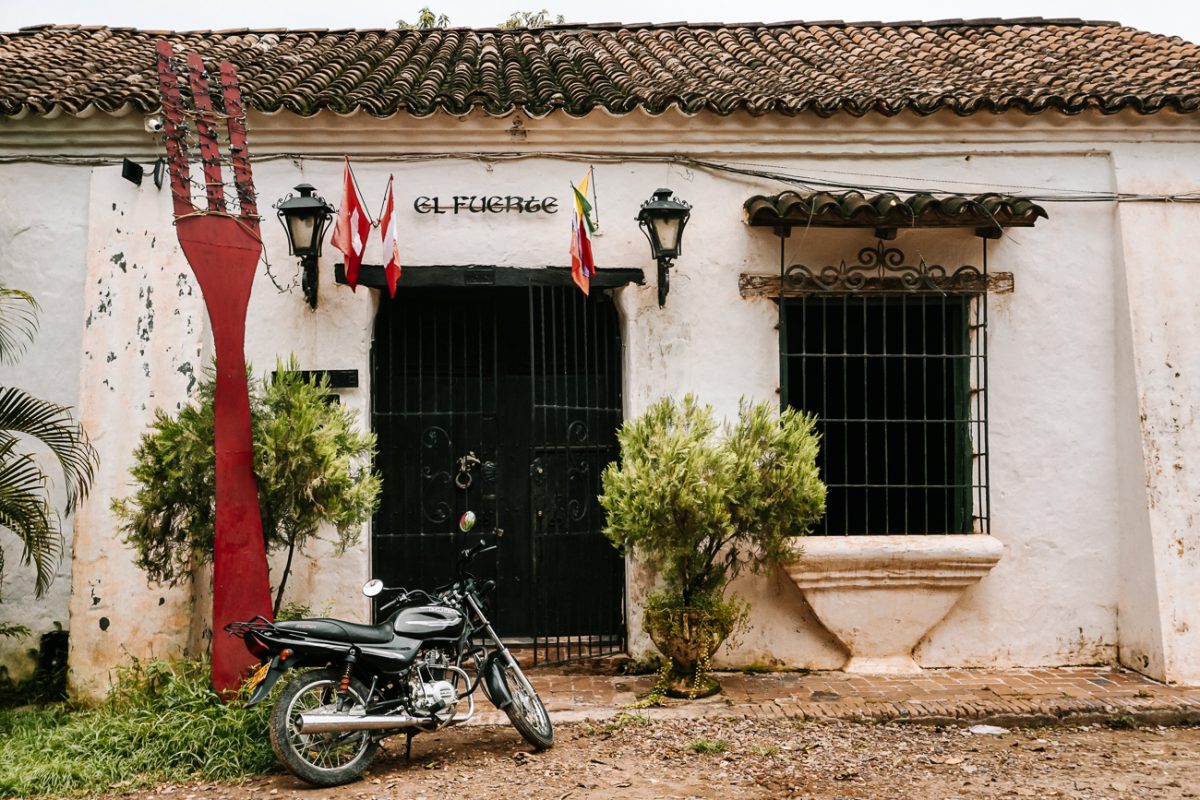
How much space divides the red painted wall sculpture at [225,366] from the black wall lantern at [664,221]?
2.59m

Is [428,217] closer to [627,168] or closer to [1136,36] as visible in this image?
[627,168]

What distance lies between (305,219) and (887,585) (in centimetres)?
468

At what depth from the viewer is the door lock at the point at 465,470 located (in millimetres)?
7598

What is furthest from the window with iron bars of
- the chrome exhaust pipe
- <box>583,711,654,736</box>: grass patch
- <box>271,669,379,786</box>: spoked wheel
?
<box>271,669,379,786</box>: spoked wheel

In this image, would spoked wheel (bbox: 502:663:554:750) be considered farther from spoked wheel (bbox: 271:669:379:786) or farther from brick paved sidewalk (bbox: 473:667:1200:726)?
spoked wheel (bbox: 271:669:379:786)

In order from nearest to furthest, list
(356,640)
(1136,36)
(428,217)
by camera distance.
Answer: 1. (356,640)
2. (428,217)
3. (1136,36)

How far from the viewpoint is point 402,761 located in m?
5.32

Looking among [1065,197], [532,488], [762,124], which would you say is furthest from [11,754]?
[1065,197]

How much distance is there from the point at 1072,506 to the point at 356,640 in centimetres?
518

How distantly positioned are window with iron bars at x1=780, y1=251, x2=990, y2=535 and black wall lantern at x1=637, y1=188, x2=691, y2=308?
0.97m

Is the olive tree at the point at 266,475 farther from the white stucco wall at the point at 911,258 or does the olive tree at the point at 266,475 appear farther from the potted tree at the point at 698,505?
the potted tree at the point at 698,505

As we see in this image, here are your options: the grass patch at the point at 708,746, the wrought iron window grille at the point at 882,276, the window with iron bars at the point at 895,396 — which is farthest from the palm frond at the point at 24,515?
the wrought iron window grille at the point at 882,276

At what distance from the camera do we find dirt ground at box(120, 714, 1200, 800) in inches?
191

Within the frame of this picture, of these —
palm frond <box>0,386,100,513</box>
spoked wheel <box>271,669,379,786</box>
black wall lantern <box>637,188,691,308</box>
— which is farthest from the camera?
black wall lantern <box>637,188,691,308</box>
